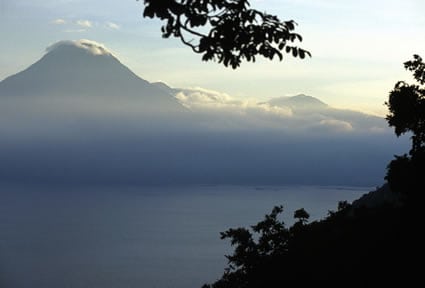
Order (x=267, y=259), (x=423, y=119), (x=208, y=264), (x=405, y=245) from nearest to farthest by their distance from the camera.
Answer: (x=405, y=245) < (x=423, y=119) < (x=267, y=259) < (x=208, y=264)

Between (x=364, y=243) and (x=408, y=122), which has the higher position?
(x=408, y=122)

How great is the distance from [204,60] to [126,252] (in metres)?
188

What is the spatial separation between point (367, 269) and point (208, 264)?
15562cm

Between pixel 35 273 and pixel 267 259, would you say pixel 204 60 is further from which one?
pixel 35 273

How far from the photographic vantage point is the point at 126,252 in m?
195

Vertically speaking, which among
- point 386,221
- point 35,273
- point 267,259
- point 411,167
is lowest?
point 35,273

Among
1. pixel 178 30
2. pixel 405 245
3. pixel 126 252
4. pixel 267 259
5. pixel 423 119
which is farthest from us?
pixel 126 252

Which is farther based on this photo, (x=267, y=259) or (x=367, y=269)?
(x=267, y=259)

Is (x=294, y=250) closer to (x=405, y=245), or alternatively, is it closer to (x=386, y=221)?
(x=386, y=221)

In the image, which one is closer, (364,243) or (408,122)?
(364,243)

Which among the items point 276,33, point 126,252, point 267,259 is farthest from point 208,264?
point 276,33

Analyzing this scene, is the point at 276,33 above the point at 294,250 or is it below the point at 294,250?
above

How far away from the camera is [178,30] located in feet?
36.6

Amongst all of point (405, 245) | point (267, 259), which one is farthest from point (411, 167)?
point (267, 259)
